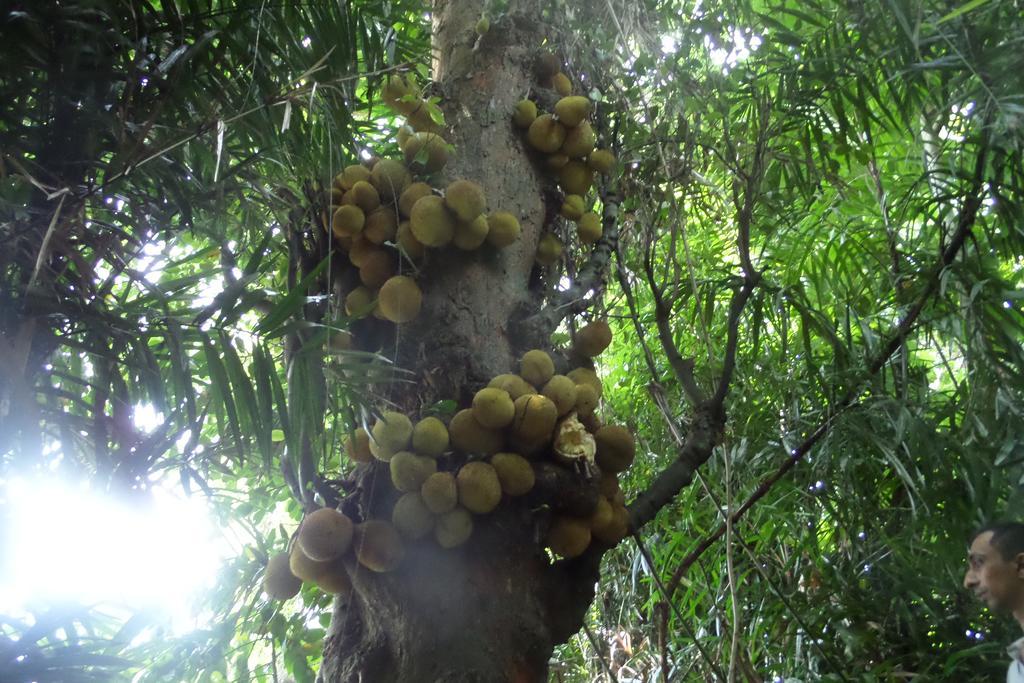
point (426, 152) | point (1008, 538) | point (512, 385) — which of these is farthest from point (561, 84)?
point (1008, 538)

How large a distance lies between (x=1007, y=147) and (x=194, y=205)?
152 cm

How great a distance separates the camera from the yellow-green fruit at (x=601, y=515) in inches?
47.6

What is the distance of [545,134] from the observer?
161 cm

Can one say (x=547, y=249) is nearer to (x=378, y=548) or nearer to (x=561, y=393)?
(x=561, y=393)

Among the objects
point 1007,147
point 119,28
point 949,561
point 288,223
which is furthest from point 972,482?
point 119,28

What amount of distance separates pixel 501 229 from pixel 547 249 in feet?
0.73

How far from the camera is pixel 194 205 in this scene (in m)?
1.33

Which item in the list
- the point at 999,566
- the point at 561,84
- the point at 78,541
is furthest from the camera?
the point at 561,84

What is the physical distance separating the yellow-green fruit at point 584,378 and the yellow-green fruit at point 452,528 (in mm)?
329

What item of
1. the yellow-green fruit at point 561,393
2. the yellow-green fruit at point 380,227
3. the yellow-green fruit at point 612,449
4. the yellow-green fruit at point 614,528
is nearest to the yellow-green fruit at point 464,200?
the yellow-green fruit at point 380,227

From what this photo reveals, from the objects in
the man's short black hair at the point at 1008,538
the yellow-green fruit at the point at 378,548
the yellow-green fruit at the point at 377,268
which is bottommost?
the man's short black hair at the point at 1008,538

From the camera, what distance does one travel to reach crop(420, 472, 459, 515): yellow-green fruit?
3.68ft

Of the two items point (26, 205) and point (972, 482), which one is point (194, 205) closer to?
point (26, 205)

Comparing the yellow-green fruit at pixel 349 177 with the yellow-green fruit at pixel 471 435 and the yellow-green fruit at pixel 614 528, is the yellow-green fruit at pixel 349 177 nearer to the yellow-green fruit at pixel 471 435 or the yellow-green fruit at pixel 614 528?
the yellow-green fruit at pixel 471 435
